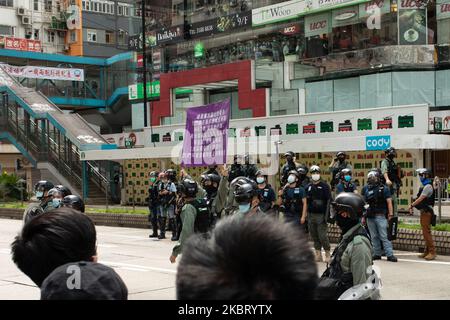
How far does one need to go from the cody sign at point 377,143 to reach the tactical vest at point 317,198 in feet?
27.1

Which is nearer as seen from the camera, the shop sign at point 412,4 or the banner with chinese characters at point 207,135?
the banner with chinese characters at point 207,135

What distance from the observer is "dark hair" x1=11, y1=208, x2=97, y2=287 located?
2873 mm

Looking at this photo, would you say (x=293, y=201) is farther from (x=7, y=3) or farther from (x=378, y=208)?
(x=7, y=3)

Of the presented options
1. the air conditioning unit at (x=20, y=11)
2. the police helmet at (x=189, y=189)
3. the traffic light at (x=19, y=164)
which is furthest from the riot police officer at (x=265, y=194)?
the air conditioning unit at (x=20, y=11)

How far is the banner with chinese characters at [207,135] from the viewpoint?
16.7 metres

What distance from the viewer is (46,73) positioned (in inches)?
1690

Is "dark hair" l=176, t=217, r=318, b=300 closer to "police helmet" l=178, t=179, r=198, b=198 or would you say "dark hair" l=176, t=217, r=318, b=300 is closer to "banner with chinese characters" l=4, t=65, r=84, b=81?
"police helmet" l=178, t=179, r=198, b=198

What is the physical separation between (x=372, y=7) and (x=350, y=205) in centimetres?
2513

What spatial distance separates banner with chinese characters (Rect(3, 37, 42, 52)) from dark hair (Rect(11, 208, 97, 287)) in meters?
47.5

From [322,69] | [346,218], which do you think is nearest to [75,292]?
[346,218]

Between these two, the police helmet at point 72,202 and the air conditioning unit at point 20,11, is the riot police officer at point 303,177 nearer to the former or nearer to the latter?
the police helmet at point 72,202

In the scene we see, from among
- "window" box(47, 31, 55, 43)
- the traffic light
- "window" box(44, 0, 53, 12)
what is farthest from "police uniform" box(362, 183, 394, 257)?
"window" box(44, 0, 53, 12)
